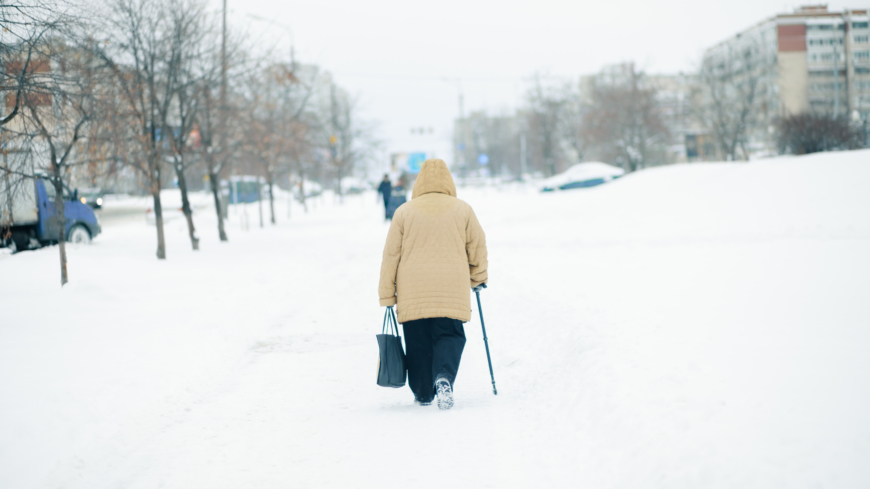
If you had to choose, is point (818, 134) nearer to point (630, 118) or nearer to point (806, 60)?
point (630, 118)

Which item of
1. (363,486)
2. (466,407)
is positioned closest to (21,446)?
(363,486)

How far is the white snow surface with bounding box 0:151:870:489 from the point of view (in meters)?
3.77

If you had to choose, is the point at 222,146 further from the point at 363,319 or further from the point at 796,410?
the point at 796,410

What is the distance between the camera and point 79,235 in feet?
60.5

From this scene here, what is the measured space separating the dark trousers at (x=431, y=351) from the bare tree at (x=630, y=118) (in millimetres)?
45730

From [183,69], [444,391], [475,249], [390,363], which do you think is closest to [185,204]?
[183,69]

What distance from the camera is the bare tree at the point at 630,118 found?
4784 cm

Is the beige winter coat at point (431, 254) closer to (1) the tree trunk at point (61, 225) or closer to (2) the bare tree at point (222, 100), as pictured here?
(1) the tree trunk at point (61, 225)

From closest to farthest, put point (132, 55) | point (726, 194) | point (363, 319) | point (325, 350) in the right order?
point (325, 350) < point (363, 319) < point (132, 55) < point (726, 194)

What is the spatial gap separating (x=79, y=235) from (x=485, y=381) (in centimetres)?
1611

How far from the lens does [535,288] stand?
9.62 m

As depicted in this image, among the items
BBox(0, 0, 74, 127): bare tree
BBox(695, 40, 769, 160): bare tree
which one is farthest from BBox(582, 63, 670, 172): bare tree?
BBox(0, 0, 74, 127): bare tree

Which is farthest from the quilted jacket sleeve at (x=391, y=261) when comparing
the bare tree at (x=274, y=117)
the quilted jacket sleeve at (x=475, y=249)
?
the bare tree at (x=274, y=117)

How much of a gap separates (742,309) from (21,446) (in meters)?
6.16
